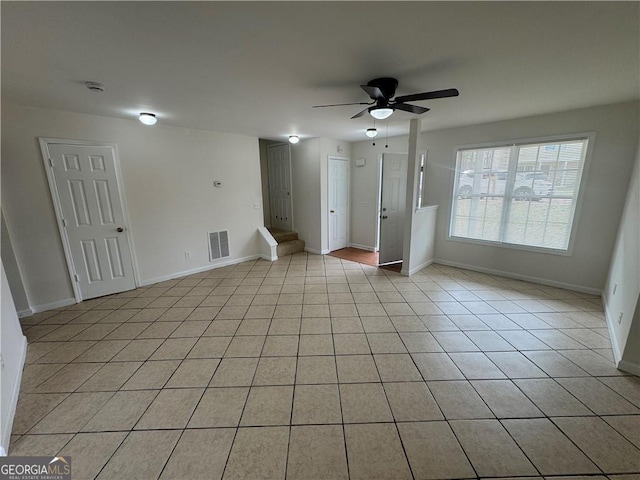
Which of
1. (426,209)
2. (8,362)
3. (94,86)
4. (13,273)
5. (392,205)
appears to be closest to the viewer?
(8,362)

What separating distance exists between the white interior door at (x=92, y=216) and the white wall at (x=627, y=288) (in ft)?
18.6

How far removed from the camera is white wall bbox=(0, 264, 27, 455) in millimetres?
1601

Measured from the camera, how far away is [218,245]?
15.6 feet

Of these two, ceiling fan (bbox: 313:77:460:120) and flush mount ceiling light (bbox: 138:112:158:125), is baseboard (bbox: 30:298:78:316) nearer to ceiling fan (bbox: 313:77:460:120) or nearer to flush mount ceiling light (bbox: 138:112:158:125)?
flush mount ceiling light (bbox: 138:112:158:125)

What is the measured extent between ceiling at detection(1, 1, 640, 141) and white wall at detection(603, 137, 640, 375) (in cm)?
125

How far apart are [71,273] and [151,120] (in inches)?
89.6

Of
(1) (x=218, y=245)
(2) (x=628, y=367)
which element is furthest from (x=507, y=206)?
(1) (x=218, y=245)

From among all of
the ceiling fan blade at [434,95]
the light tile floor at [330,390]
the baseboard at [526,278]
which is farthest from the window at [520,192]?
the ceiling fan blade at [434,95]

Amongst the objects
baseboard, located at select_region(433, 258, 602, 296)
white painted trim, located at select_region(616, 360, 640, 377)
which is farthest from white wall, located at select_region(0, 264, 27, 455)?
baseboard, located at select_region(433, 258, 602, 296)

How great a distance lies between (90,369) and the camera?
2.19 meters

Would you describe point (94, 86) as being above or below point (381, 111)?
above

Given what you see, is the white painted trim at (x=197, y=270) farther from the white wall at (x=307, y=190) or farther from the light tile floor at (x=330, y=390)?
the white wall at (x=307, y=190)

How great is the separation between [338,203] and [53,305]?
16.1ft

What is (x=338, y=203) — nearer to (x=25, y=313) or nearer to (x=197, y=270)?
(x=197, y=270)
